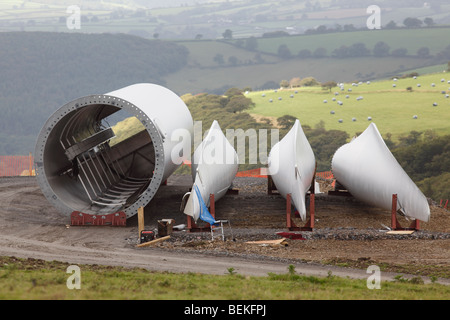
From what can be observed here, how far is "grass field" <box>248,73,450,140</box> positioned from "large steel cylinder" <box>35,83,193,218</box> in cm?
7787

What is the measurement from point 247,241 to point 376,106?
10463 cm

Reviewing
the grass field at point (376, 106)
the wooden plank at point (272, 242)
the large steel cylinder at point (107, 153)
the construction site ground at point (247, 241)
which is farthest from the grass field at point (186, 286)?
the grass field at point (376, 106)

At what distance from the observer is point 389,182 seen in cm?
2977

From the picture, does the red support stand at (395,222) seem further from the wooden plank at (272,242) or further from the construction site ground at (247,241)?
the wooden plank at (272,242)

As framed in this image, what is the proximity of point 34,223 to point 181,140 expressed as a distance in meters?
7.73

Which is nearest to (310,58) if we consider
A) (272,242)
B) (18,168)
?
(18,168)

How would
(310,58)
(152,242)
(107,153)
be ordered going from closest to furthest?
(152,242) < (107,153) < (310,58)

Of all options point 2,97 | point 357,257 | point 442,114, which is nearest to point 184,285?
point 357,257

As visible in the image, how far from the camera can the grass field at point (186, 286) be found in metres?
14.9

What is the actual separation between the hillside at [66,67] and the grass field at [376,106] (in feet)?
154

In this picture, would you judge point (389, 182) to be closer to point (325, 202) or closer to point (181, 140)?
point (325, 202)

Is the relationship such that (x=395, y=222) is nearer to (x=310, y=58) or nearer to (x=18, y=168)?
(x=18, y=168)

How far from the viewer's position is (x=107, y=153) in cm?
3838
